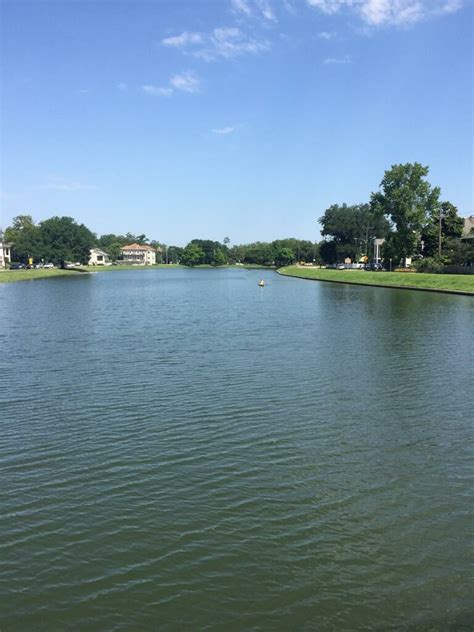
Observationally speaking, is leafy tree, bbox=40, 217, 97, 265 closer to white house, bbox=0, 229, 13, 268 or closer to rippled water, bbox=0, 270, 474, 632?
white house, bbox=0, 229, 13, 268

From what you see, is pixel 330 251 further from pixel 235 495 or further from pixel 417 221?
pixel 235 495

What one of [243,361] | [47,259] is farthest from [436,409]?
[47,259]

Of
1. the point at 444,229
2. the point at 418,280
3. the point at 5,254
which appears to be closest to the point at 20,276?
the point at 5,254

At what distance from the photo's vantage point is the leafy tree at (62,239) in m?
136

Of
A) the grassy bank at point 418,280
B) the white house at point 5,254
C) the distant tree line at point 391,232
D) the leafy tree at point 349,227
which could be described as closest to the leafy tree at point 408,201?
the distant tree line at point 391,232

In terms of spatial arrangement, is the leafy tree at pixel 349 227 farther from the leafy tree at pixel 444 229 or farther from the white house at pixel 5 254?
the white house at pixel 5 254

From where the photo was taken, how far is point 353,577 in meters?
6.20

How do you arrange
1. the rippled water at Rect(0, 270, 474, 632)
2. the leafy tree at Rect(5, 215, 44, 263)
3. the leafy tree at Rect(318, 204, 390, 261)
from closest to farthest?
the rippled water at Rect(0, 270, 474, 632) → the leafy tree at Rect(5, 215, 44, 263) → the leafy tree at Rect(318, 204, 390, 261)

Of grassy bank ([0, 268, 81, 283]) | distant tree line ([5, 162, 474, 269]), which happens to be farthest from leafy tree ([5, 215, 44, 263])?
grassy bank ([0, 268, 81, 283])

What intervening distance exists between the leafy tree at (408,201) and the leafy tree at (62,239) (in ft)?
273

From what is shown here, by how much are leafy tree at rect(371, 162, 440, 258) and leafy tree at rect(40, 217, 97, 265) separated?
83.1 metres

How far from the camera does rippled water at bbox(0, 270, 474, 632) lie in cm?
575

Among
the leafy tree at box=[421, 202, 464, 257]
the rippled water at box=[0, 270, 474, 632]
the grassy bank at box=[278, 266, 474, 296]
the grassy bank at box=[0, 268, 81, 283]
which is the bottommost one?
the rippled water at box=[0, 270, 474, 632]

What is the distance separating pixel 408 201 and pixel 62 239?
290 feet
